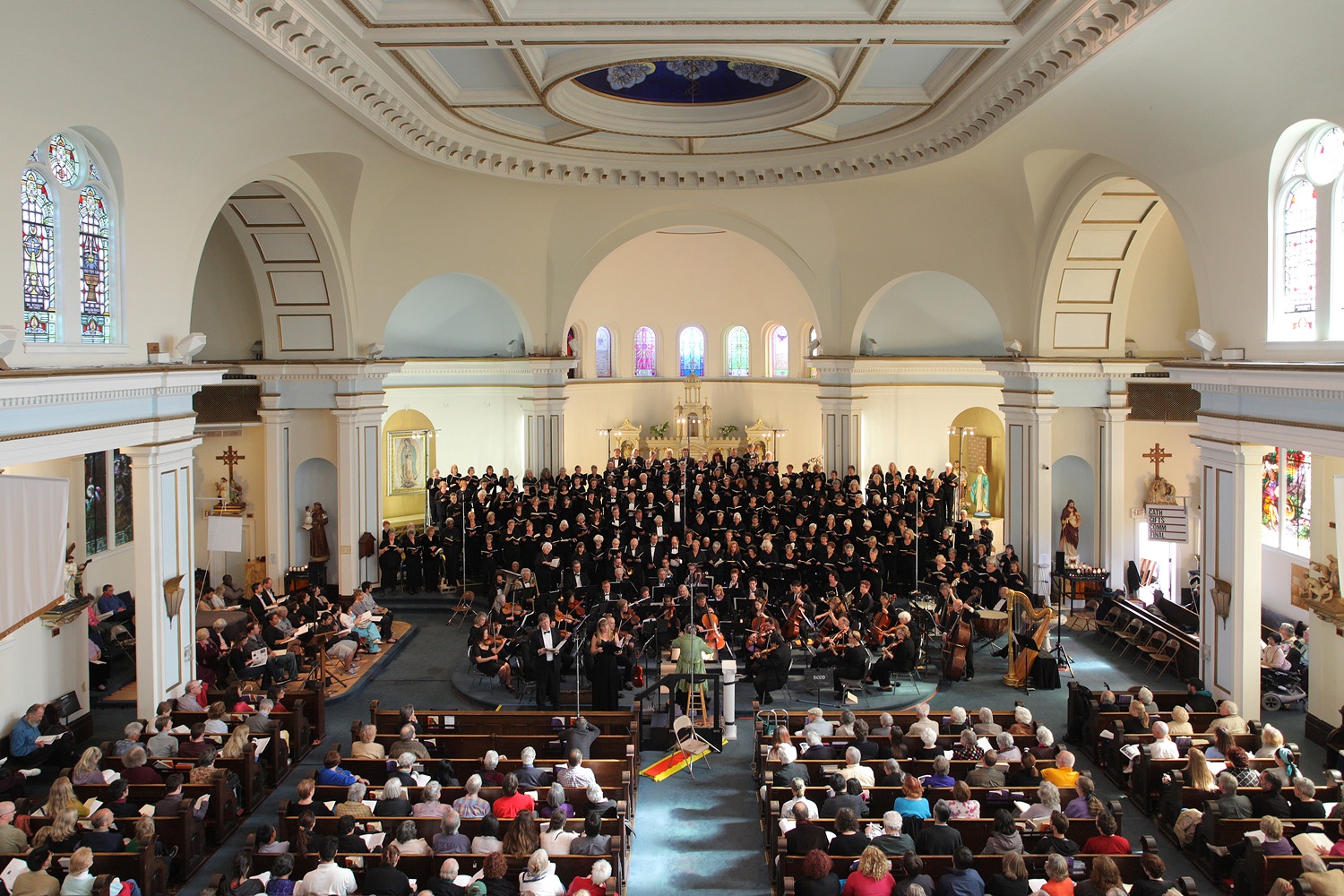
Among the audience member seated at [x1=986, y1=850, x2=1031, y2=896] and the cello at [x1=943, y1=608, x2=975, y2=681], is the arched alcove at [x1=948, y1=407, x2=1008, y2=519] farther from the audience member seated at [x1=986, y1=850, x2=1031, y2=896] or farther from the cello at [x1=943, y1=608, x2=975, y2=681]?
the audience member seated at [x1=986, y1=850, x2=1031, y2=896]

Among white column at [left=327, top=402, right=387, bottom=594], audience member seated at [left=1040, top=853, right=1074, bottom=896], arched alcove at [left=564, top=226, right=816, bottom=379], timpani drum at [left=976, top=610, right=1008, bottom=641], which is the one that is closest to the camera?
audience member seated at [left=1040, top=853, right=1074, bottom=896]

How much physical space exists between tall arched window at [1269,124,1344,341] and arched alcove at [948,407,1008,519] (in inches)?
528

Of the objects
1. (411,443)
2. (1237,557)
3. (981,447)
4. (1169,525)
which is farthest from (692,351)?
(1237,557)

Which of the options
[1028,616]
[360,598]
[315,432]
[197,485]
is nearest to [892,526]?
[1028,616]

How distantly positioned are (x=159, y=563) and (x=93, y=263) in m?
3.53

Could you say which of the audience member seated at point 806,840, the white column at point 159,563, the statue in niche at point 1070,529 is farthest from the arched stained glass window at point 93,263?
the statue in niche at point 1070,529

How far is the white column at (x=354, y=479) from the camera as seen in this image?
18.0m

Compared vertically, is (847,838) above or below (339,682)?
above

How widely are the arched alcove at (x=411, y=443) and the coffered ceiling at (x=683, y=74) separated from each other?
794cm

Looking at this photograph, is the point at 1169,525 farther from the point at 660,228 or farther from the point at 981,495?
the point at 660,228

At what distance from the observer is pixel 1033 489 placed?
17688 millimetres

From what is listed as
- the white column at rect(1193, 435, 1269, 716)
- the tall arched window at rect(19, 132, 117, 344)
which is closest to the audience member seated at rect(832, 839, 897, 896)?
the white column at rect(1193, 435, 1269, 716)

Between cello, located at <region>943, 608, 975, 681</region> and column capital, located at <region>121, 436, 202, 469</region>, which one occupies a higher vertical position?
column capital, located at <region>121, 436, 202, 469</region>

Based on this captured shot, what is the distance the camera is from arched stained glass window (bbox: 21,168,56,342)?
31.6ft
